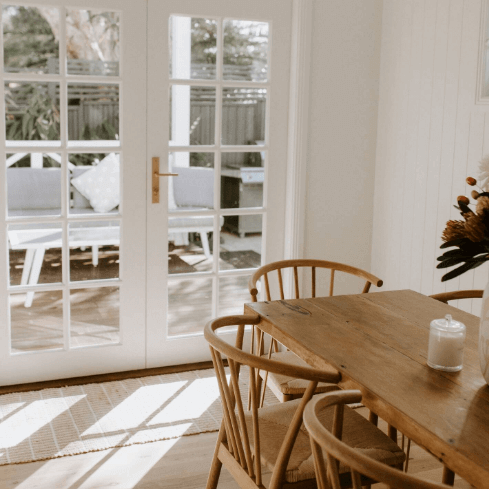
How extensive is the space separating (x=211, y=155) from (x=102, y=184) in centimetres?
61

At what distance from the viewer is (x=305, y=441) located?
79.4 inches

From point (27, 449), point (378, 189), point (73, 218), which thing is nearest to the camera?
point (27, 449)

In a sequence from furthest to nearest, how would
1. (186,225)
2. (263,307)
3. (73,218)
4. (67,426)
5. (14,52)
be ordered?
(186,225)
(73,218)
(14,52)
(67,426)
(263,307)

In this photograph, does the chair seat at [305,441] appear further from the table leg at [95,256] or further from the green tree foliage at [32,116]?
the green tree foliage at [32,116]

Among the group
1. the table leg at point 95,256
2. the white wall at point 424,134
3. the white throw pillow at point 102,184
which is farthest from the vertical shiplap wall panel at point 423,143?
the table leg at point 95,256

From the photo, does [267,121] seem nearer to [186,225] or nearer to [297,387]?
[186,225]

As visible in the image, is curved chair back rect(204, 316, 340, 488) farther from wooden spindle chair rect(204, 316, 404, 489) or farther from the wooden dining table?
the wooden dining table

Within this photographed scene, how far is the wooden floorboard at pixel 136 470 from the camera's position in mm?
2682

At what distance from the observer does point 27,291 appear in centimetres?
354

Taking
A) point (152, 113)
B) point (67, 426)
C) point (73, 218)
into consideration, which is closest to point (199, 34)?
point (152, 113)

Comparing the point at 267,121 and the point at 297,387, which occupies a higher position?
the point at 267,121

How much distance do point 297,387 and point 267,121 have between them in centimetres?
186

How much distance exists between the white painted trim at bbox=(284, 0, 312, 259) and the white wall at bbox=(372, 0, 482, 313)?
0.48 m

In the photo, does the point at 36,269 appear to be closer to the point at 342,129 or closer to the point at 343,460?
the point at 342,129
